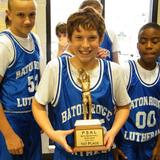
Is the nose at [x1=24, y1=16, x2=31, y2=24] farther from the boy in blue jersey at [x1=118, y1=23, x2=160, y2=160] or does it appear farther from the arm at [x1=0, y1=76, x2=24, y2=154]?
the boy in blue jersey at [x1=118, y1=23, x2=160, y2=160]

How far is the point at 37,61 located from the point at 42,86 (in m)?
0.41

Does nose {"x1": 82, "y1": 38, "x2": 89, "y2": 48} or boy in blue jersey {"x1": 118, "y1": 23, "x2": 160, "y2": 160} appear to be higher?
nose {"x1": 82, "y1": 38, "x2": 89, "y2": 48}

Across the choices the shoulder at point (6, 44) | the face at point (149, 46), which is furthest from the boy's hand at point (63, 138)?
the face at point (149, 46)

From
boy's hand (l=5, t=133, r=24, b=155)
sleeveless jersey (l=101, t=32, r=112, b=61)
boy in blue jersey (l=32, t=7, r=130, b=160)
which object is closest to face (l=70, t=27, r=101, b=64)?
boy in blue jersey (l=32, t=7, r=130, b=160)

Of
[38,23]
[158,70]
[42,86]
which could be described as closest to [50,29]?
[38,23]

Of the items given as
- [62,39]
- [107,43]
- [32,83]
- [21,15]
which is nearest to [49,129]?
[32,83]

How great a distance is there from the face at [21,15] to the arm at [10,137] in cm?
28

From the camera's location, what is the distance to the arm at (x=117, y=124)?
4.09 ft

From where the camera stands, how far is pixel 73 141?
1274 millimetres

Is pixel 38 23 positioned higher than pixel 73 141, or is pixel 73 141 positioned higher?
pixel 38 23

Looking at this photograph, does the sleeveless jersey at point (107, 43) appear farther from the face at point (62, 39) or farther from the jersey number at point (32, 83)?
the jersey number at point (32, 83)

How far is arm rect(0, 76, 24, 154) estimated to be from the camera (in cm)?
148

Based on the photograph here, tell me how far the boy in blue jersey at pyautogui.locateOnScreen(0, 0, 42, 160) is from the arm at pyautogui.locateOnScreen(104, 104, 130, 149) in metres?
0.51

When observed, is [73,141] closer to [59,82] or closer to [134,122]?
[59,82]
